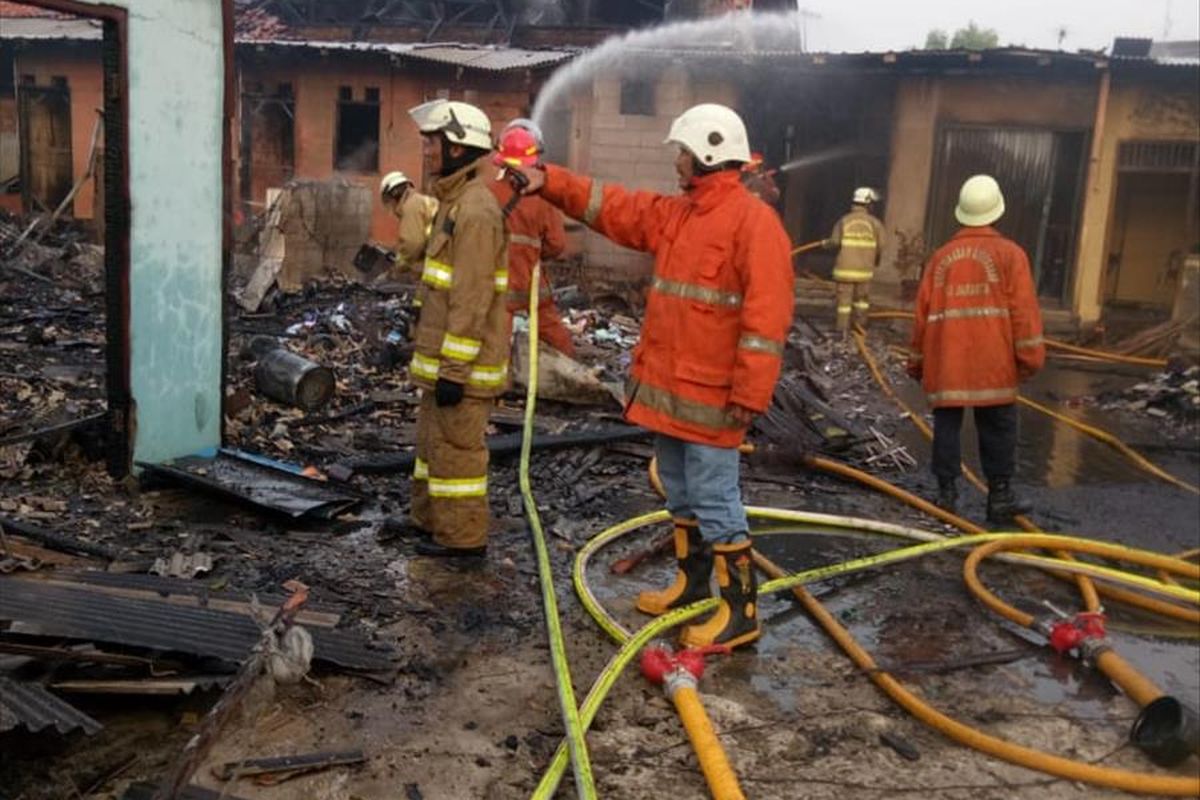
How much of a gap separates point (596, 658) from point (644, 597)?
55 centimetres

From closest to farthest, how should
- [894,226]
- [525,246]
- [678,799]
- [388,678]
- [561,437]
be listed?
[678,799] → [388,678] → [561,437] → [525,246] → [894,226]

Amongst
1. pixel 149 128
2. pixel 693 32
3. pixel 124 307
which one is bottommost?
→ pixel 124 307

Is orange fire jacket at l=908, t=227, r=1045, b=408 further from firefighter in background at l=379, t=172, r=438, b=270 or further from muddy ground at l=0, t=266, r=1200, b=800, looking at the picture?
firefighter in background at l=379, t=172, r=438, b=270

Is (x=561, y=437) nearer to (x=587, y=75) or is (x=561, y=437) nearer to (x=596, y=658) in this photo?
(x=596, y=658)

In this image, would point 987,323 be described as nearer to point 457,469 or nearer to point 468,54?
point 457,469

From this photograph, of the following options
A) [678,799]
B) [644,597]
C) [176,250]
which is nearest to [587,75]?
[176,250]

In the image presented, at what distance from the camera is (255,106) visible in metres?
18.6

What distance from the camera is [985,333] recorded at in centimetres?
571

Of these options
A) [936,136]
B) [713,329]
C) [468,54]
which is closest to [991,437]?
[713,329]

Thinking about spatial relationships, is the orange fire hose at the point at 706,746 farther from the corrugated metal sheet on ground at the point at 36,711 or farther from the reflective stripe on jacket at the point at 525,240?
the reflective stripe on jacket at the point at 525,240

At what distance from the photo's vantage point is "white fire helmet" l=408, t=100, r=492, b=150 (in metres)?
4.54

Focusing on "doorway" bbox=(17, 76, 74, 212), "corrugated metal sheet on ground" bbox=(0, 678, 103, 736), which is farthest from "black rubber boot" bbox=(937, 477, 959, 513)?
Answer: "doorway" bbox=(17, 76, 74, 212)

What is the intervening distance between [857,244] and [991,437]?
21.6 feet

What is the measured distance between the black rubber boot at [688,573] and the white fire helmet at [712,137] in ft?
5.12
